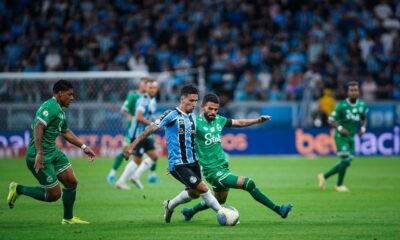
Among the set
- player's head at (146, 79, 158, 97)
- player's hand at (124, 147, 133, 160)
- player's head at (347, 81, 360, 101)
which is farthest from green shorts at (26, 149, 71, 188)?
player's head at (347, 81, 360, 101)

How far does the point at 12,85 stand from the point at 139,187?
1145 cm

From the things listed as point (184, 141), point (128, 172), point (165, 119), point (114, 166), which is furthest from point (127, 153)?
point (114, 166)

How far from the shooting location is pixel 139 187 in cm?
1798

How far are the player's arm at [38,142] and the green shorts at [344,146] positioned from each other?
312 inches

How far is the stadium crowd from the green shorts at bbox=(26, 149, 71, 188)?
16.1 meters

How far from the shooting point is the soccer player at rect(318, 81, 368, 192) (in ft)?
55.5

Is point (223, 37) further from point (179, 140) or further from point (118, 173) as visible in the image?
point (179, 140)

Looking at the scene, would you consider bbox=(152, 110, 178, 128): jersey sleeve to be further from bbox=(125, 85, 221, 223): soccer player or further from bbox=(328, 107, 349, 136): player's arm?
bbox=(328, 107, 349, 136): player's arm

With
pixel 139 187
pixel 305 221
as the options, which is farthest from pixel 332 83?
pixel 305 221

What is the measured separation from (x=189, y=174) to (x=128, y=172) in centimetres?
685

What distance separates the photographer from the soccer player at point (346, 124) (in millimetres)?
16922

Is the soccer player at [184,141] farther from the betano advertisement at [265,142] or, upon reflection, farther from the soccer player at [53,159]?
the betano advertisement at [265,142]

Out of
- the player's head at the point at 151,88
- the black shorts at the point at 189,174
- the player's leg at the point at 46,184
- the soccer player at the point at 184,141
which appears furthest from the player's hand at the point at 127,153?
the player's head at the point at 151,88

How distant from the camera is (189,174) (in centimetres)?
1112
